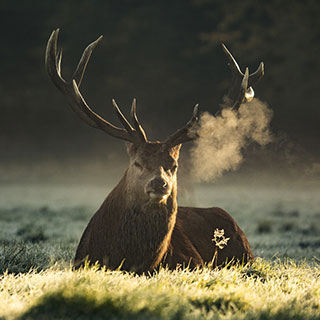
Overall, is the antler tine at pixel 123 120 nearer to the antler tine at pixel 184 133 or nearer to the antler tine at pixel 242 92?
the antler tine at pixel 184 133

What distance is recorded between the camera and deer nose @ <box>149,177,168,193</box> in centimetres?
502

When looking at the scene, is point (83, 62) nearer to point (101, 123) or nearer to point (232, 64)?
point (101, 123)

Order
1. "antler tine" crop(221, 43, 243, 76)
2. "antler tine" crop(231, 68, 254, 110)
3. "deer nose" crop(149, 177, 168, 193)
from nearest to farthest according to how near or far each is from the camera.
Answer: "deer nose" crop(149, 177, 168, 193)
"antler tine" crop(231, 68, 254, 110)
"antler tine" crop(221, 43, 243, 76)

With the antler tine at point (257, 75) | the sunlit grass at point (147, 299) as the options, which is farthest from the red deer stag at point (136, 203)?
the antler tine at point (257, 75)

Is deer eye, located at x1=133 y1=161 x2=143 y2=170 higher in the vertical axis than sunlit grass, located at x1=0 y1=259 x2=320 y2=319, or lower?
higher

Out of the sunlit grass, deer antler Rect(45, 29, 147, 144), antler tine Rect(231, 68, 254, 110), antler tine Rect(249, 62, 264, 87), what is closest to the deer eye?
deer antler Rect(45, 29, 147, 144)

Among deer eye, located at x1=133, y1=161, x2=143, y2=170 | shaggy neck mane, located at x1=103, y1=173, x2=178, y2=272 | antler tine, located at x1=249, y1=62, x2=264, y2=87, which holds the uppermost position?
antler tine, located at x1=249, y1=62, x2=264, y2=87

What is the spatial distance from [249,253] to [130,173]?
2716 millimetres

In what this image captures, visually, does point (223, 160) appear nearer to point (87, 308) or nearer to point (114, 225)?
point (114, 225)

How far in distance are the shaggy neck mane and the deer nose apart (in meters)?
0.34

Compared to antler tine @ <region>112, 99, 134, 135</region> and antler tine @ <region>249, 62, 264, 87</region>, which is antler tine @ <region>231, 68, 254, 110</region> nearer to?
antler tine @ <region>249, 62, 264, 87</region>

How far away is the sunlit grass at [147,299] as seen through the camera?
12.4 feet

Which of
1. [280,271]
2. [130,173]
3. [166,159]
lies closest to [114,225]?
[130,173]

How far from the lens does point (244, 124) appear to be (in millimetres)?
6809
